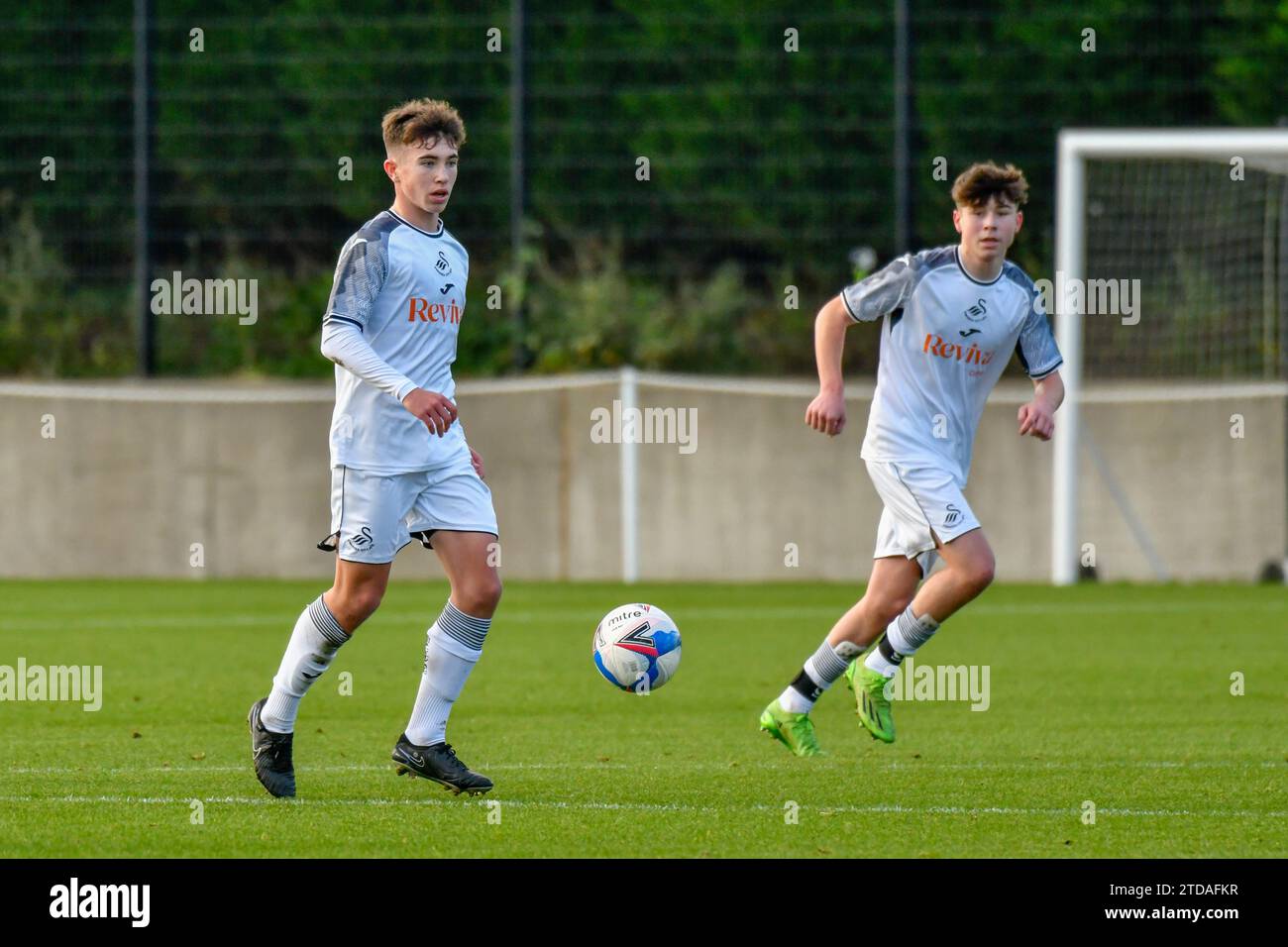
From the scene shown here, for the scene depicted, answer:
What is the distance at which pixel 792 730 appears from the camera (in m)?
7.53

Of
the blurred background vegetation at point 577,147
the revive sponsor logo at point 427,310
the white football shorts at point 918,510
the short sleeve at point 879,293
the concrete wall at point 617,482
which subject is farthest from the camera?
the blurred background vegetation at point 577,147

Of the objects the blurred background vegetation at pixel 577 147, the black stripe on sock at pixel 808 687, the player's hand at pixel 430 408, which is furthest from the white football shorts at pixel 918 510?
the blurred background vegetation at pixel 577 147

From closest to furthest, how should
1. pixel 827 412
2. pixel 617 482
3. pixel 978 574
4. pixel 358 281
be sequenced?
1. pixel 358 281
2. pixel 827 412
3. pixel 978 574
4. pixel 617 482

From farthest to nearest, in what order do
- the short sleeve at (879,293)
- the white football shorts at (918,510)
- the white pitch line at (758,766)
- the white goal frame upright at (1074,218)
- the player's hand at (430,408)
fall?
the white goal frame upright at (1074,218) < the short sleeve at (879,293) < the white football shorts at (918,510) < the white pitch line at (758,766) < the player's hand at (430,408)

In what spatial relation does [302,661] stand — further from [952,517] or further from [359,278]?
[952,517]

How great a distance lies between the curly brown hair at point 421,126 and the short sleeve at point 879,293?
1.72 meters

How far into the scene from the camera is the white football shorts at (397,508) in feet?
21.1

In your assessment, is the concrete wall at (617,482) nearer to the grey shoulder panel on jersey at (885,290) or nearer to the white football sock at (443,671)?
the grey shoulder panel on jersey at (885,290)

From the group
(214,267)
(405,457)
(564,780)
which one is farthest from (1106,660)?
(214,267)

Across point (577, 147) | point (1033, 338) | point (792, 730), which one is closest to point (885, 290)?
point (1033, 338)

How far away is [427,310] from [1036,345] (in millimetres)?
2444

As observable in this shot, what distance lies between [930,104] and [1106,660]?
767cm
